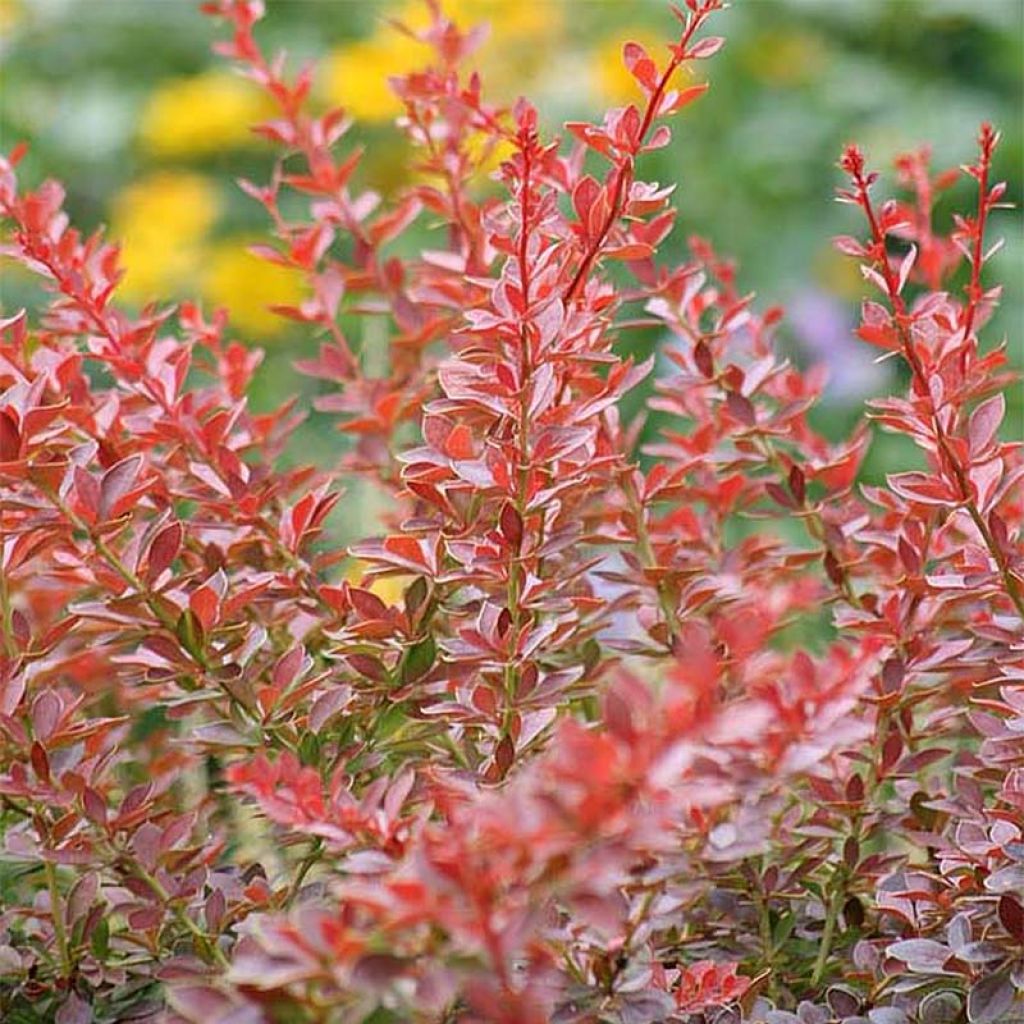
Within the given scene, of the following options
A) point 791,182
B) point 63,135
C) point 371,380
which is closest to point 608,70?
point 791,182

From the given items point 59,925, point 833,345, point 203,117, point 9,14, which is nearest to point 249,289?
point 203,117

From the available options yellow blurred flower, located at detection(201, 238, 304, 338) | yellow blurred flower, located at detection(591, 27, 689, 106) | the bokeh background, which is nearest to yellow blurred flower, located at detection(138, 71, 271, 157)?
the bokeh background

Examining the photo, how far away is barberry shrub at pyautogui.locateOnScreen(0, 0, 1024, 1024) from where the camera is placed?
0.63 m

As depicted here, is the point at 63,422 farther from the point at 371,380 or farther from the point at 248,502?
the point at 371,380

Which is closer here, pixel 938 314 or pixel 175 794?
pixel 938 314

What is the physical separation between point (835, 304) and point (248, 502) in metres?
3.24

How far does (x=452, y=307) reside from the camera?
115 cm

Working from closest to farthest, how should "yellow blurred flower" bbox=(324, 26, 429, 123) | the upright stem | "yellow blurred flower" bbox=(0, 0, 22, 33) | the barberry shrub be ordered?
the barberry shrub → the upright stem → "yellow blurred flower" bbox=(324, 26, 429, 123) → "yellow blurred flower" bbox=(0, 0, 22, 33)

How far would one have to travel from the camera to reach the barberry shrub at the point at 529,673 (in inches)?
24.8

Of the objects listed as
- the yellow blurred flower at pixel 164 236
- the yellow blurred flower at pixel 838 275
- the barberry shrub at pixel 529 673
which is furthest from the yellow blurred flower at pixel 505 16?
the barberry shrub at pixel 529 673

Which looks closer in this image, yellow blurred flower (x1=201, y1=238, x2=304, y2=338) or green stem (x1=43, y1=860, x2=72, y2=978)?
green stem (x1=43, y1=860, x2=72, y2=978)

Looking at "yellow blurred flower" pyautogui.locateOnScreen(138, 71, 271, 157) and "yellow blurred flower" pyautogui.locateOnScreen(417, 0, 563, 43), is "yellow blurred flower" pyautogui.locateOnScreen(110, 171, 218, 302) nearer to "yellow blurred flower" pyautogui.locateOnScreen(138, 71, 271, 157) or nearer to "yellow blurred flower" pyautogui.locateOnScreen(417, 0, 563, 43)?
"yellow blurred flower" pyautogui.locateOnScreen(138, 71, 271, 157)

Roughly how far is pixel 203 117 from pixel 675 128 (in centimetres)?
112

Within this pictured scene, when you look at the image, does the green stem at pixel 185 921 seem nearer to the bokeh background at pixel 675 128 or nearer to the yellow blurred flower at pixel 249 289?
the bokeh background at pixel 675 128
